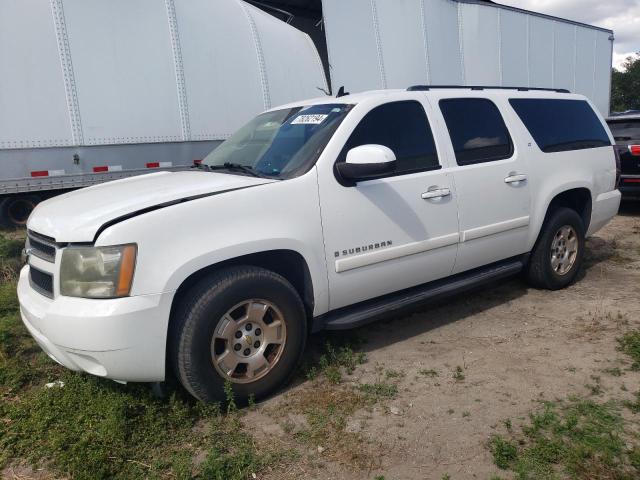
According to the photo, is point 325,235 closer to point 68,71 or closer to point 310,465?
point 310,465

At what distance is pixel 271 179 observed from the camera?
10.8 feet

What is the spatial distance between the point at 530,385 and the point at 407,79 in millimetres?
7123

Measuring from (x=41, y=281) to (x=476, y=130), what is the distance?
129 inches

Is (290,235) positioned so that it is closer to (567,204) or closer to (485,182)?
(485,182)

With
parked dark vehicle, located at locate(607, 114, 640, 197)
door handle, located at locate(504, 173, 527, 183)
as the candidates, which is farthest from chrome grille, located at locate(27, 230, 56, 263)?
parked dark vehicle, located at locate(607, 114, 640, 197)

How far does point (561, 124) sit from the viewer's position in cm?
491

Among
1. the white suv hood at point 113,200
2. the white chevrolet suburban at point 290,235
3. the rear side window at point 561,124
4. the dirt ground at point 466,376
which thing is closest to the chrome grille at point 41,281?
the white chevrolet suburban at point 290,235

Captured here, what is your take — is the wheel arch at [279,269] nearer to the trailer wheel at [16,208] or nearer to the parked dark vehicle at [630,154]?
the trailer wheel at [16,208]

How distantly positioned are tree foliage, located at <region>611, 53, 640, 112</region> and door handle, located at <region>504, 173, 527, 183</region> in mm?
50335

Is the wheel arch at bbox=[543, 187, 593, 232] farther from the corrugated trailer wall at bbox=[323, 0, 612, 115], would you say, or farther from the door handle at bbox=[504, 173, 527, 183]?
the corrugated trailer wall at bbox=[323, 0, 612, 115]

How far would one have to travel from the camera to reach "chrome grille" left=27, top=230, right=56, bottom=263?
9.57 feet

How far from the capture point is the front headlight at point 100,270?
2650 millimetres

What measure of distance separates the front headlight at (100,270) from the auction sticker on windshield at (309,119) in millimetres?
1568

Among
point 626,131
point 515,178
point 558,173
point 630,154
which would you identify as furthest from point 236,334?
point 626,131
